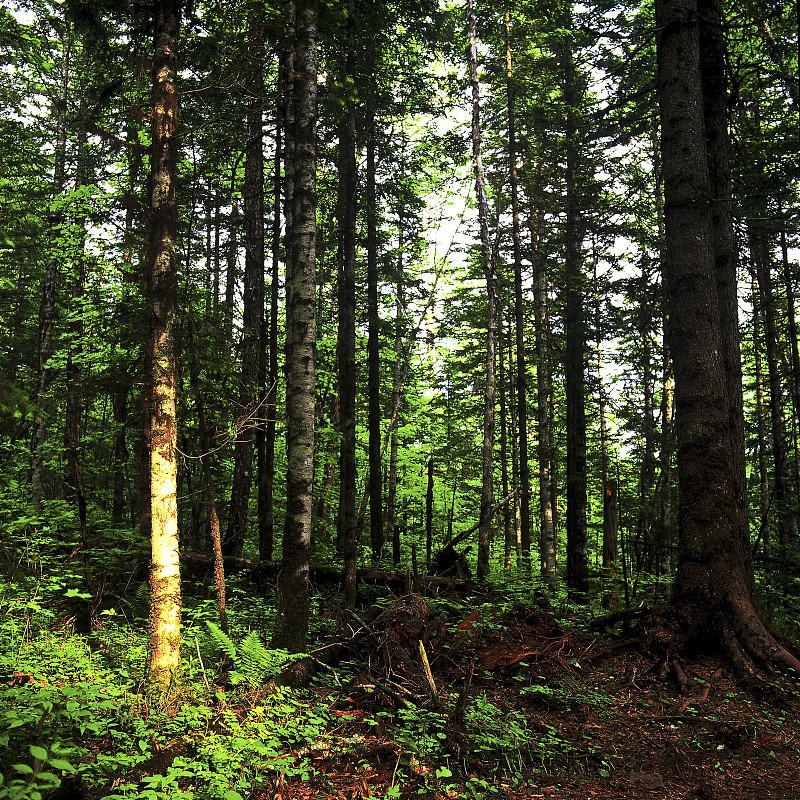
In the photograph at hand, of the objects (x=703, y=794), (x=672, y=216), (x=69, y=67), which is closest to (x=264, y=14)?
(x=672, y=216)

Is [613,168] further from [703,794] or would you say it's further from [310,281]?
[703,794]

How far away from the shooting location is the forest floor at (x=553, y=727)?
14.4 feet

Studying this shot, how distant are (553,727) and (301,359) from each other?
528 cm

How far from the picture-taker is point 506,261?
2041cm

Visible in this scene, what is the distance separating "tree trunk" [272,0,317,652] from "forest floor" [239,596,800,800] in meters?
1.14

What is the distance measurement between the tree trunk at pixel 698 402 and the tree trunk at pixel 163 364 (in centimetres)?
612

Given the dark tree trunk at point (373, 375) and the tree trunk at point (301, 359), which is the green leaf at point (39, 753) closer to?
the tree trunk at point (301, 359)

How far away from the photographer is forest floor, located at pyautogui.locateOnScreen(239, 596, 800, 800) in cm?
439

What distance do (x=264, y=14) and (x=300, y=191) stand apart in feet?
6.87

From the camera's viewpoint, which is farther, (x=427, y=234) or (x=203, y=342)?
(x=427, y=234)

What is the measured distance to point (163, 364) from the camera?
218 inches

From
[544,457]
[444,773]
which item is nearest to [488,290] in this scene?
[544,457]

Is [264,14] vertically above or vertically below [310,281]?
above

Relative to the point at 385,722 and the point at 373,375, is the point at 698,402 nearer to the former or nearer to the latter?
the point at 385,722
